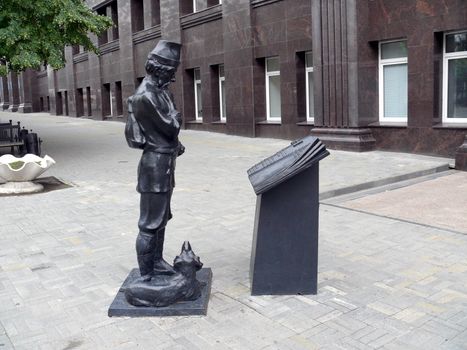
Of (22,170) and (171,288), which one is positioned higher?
(22,170)

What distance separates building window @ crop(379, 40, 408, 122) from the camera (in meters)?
13.4

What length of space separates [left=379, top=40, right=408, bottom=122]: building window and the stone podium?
9.66 meters

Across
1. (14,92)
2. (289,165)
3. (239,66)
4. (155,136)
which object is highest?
(14,92)

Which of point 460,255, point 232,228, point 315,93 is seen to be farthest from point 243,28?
point 460,255

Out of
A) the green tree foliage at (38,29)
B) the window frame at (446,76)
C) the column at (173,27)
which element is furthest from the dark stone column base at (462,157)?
the column at (173,27)

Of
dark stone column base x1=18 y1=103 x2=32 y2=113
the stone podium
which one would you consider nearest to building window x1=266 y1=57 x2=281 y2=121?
the stone podium

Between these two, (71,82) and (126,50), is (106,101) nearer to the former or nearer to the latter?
(126,50)

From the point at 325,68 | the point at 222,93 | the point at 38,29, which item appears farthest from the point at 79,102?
the point at 325,68

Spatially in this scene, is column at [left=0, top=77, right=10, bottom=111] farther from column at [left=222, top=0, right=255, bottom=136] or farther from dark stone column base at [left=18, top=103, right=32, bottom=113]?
column at [left=222, top=0, right=255, bottom=136]

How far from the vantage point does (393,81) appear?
13.7m

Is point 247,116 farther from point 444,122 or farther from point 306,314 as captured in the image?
point 306,314

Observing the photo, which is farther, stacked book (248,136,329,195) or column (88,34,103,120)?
column (88,34,103,120)

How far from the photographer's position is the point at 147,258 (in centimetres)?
447

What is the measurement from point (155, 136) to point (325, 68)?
34.5ft
